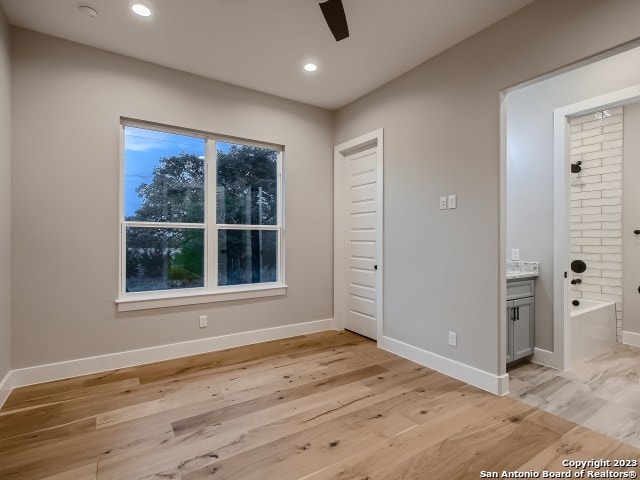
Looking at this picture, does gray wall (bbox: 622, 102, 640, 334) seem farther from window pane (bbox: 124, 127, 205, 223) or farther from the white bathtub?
window pane (bbox: 124, 127, 205, 223)

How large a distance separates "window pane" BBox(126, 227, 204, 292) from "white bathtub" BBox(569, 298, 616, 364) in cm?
372

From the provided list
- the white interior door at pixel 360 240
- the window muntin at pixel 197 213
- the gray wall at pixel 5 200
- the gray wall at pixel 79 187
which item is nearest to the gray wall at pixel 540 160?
the white interior door at pixel 360 240

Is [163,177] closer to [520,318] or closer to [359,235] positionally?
[359,235]

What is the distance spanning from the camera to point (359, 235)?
414cm

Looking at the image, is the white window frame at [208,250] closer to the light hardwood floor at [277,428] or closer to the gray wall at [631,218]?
the light hardwood floor at [277,428]

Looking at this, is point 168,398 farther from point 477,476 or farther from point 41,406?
point 477,476

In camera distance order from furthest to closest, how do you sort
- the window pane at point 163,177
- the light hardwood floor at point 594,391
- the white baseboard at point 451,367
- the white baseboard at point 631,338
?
the white baseboard at point 631,338 → the window pane at point 163,177 → the white baseboard at point 451,367 → the light hardwood floor at point 594,391

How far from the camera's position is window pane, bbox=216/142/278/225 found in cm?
371

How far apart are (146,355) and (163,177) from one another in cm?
175

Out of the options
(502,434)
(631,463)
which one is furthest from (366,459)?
(631,463)

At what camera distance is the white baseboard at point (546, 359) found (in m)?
3.08

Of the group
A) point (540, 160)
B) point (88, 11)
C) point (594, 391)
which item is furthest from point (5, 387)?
point (540, 160)

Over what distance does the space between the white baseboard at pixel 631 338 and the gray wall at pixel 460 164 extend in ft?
7.79

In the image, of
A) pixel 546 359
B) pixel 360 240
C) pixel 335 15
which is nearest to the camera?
pixel 335 15
